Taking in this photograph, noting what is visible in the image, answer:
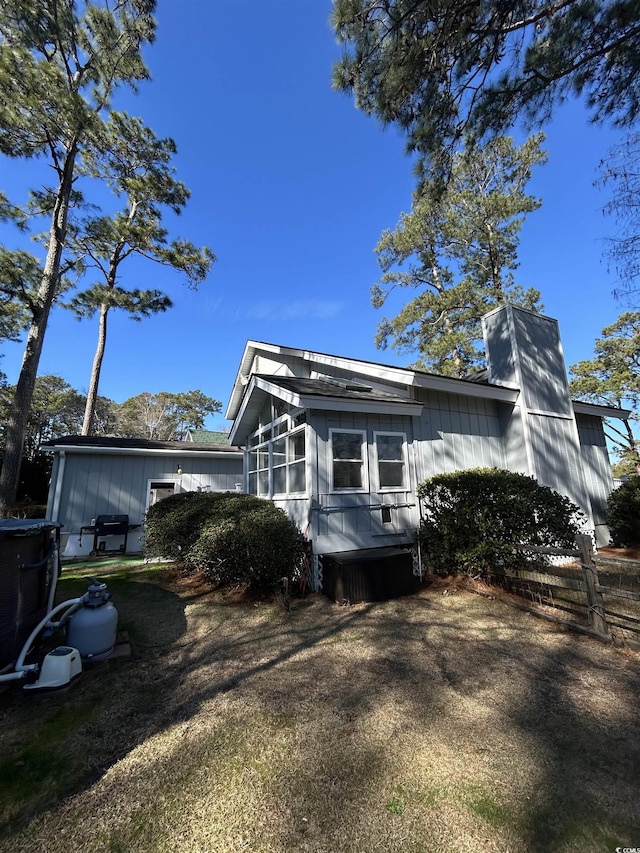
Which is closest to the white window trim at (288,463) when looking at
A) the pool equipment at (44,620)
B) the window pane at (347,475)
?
the window pane at (347,475)

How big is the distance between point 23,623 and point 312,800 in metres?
3.08

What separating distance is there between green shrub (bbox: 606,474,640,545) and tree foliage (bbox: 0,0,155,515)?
53.9 ft

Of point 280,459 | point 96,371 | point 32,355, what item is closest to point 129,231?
point 96,371

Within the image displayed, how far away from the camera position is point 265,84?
10180 millimetres

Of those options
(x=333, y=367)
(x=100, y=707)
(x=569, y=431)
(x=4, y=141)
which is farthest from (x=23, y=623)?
(x=4, y=141)

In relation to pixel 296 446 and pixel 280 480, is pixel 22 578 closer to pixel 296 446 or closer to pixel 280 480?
pixel 296 446

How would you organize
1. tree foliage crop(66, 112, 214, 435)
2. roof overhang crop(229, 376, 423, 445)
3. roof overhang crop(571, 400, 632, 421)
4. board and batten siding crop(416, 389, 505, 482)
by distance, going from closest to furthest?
roof overhang crop(229, 376, 423, 445), board and batten siding crop(416, 389, 505, 482), roof overhang crop(571, 400, 632, 421), tree foliage crop(66, 112, 214, 435)

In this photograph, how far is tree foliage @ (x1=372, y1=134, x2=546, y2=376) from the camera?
18531 mm

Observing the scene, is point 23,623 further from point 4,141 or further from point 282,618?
point 4,141

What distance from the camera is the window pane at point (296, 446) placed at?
24.1 ft

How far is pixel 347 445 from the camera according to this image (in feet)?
22.4

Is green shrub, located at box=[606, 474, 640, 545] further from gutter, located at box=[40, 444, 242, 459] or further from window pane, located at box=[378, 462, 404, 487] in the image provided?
gutter, located at box=[40, 444, 242, 459]

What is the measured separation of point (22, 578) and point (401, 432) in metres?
6.02

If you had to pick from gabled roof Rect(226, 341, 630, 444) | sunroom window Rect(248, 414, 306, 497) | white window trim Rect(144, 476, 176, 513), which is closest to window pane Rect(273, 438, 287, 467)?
sunroom window Rect(248, 414, 306, 497)
